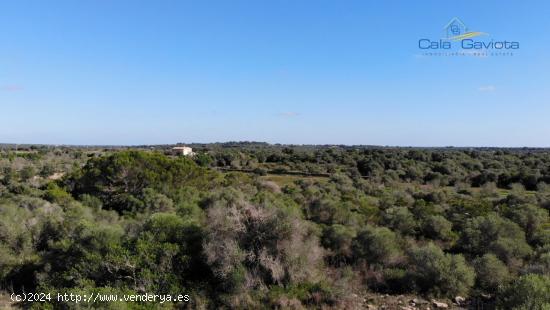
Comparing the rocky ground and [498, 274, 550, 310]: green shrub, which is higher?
[498, 274, 550, 310]: green shrub

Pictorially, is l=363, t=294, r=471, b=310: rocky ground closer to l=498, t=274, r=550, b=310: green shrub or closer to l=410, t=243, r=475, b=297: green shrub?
l=410, t=243, r=475, b=297: green shrub

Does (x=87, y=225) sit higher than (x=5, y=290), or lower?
higher

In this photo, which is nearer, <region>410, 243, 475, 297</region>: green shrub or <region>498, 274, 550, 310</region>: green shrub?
<region>498, 274, 550, 310</region>: green shrub

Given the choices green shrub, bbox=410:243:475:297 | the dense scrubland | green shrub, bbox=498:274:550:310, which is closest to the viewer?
green shrub, bbox=498:274:550:310

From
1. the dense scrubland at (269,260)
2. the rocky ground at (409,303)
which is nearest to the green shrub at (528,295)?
the dense scrubland at (269,260)

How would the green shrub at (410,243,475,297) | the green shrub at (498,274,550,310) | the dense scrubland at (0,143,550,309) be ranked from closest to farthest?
1. the green shrub at (498,274,550,310)
2. the dense scrubland at (0,143,550,309)
3. the green shrub at (410,243,475,297)

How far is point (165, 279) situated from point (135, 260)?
94 centimetres

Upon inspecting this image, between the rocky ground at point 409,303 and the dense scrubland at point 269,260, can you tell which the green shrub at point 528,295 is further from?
the rocky ground at point 409,303

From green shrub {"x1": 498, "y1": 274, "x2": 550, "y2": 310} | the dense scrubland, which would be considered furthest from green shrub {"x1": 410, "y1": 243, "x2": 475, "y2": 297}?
green shrub {"x1": 498, "y1": 274, "x2": 550, "y2": 310}

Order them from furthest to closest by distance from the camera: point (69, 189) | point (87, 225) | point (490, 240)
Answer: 1. point (69, 189)
2. point (490, 240)
3. point (87, 225)

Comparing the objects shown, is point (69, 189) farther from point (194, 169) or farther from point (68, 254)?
point (68, 254)

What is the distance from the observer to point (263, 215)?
32.6 ft

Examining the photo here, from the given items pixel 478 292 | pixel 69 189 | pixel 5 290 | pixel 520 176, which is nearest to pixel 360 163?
pixel 520 176

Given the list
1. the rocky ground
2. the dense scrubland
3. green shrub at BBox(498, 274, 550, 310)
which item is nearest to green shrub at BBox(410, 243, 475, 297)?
the dense scrubland
